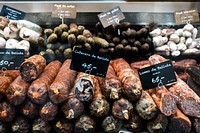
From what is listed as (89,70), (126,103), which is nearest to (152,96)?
(126,103)

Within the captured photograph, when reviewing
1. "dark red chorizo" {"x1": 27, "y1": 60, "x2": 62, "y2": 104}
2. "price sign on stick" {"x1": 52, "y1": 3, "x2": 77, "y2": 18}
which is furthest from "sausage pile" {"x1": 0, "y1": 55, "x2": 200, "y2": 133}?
"price sign on stick" {"x1": 52, "y1": 3, "x2": 77, "y2": 18}

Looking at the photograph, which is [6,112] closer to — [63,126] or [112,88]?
[63,126]

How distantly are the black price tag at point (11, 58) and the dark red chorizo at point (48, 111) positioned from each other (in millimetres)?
240

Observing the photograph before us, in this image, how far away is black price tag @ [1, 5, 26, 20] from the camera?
1.75m

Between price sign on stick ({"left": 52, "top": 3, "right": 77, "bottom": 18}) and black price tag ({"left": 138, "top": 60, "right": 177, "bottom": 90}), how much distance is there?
0.61 metres

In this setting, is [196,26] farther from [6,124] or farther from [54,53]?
[6,124]

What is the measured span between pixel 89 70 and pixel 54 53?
1.58 feet

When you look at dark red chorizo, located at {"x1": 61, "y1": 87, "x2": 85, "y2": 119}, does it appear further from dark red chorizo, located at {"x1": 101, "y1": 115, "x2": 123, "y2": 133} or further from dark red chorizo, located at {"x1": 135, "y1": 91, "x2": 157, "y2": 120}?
dark red chorizo, located at {"x1": 135, "y1": 91, "x2": 157, "y2": 120}

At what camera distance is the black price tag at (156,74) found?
1332 millimetres

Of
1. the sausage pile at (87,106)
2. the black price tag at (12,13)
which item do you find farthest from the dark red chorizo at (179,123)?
the black price tag at (12,13)

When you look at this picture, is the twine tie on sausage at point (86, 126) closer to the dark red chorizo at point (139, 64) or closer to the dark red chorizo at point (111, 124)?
the dark red chorizo at point (111, 124)

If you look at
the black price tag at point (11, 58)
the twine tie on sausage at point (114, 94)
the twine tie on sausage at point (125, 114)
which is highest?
the black price tag at point (11, 58)

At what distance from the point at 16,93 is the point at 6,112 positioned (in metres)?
0.09

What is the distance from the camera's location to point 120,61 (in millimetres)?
1692
